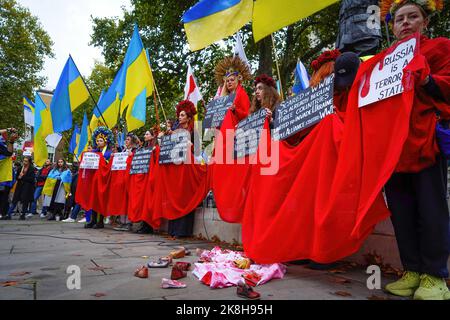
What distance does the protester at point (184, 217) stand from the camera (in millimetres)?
5844

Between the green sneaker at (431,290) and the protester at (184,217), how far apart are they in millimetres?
4067

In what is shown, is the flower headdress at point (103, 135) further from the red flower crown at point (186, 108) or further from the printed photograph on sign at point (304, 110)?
the printed photograph on sign at point (304, 110)

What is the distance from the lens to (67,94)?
8125 mm

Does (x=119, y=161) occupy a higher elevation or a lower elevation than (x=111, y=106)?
lower

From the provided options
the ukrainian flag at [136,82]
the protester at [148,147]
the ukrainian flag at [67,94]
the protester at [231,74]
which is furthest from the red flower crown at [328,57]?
the ukrainian flag at [67,94]

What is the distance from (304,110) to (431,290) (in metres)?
1.76

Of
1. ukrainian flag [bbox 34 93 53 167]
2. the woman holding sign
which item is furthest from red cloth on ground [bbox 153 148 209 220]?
ukrainian flag [bbox 34 93 53 167]

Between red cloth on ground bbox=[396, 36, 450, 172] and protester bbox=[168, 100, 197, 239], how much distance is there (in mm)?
4090

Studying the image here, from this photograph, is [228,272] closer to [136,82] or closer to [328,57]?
[328,57]

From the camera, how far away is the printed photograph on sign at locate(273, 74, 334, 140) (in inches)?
115

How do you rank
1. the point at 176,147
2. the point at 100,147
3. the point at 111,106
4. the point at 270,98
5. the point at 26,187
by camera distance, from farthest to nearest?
the point at 26,187
the point at 111,106
the point at 100,147
the point at 176,147
the point at 270,98

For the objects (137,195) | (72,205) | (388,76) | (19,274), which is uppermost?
(388,76)

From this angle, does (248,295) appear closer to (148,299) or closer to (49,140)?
(148,299)

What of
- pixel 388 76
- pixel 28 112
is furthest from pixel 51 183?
pixel 388 76
